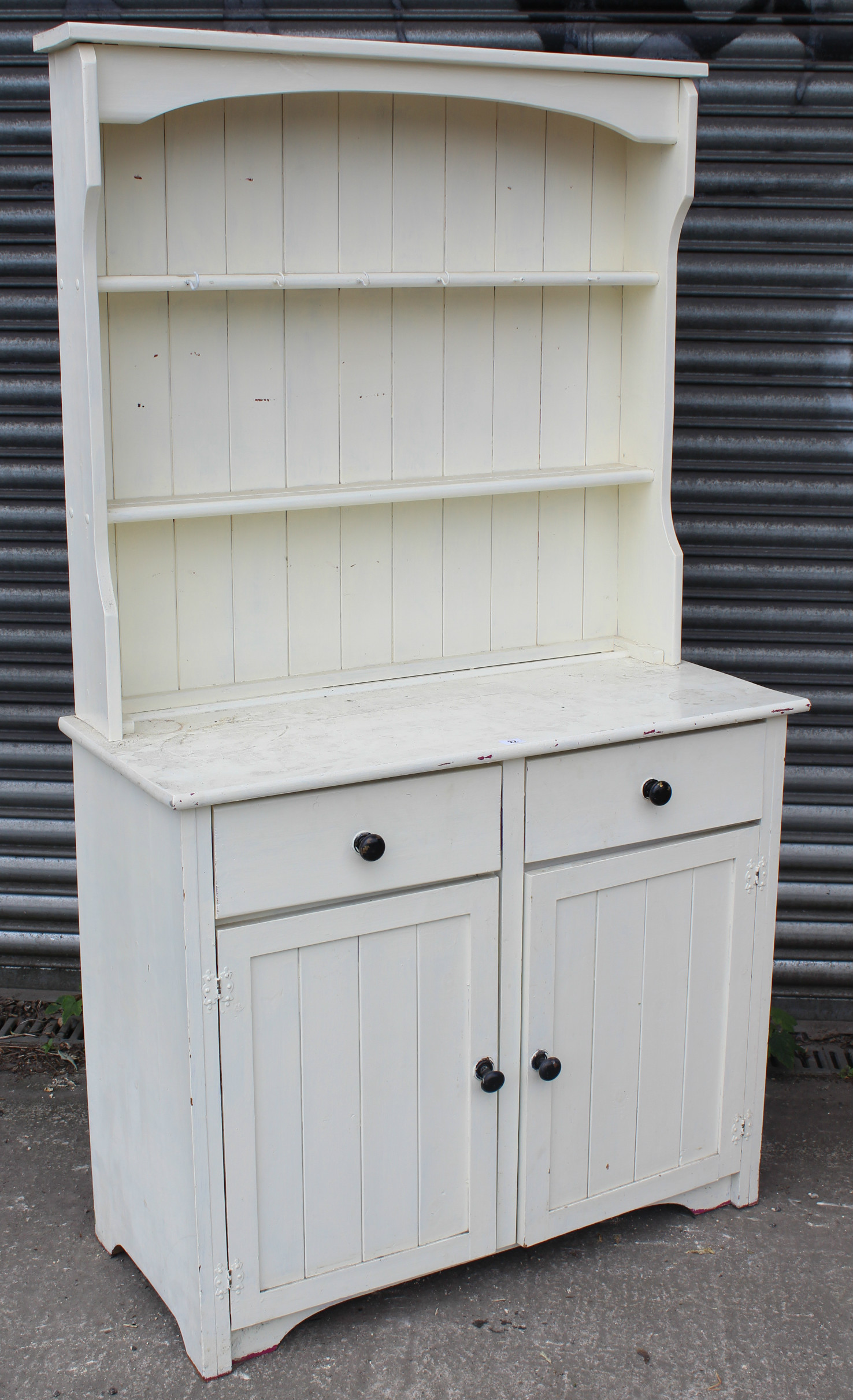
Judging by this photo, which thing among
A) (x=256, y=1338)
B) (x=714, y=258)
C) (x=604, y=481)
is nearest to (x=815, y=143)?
(x=714, y=258)

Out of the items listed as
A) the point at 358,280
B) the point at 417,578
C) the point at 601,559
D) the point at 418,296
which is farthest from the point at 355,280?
the point at 601,559

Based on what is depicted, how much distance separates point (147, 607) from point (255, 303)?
2.01 feet

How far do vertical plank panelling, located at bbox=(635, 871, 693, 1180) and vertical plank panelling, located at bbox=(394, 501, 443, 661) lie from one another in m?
0.72

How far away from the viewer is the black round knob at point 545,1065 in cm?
259

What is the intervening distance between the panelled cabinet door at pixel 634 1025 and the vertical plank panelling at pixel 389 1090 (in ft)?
0.76

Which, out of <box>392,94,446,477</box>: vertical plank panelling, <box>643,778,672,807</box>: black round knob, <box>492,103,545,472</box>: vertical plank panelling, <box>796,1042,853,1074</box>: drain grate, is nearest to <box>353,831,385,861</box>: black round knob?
<box>643,778,672,807</box>: black round knob

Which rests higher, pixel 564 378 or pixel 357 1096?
pixel 564 378

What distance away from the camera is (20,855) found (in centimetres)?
368

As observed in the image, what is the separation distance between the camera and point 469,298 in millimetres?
2922

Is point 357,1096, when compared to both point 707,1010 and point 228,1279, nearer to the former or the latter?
point 228,1279

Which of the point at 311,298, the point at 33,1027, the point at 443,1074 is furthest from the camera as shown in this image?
the point at 33,1027

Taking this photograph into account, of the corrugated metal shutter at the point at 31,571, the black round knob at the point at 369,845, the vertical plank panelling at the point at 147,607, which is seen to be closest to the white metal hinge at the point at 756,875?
the black round knob at the point at 369,845

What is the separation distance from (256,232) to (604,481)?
850mm

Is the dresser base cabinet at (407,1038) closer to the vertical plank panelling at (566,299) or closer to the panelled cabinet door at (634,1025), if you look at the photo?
the panelled cabinet door at (634,1025)
